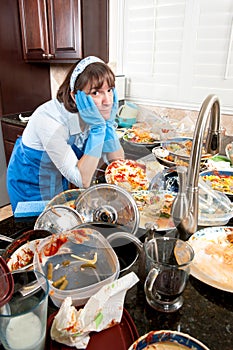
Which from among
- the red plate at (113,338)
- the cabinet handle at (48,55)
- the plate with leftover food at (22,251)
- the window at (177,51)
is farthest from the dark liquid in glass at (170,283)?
the cabinet handle at (48,55)

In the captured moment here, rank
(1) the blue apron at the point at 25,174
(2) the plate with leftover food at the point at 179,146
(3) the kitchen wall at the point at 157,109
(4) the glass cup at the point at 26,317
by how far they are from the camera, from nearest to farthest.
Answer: (4) the glass cup at the point at 26,317 → (1) the blue apron at the point at 25,174 → (2) the plate with leftover food at the point at 179,146 → (3) the kitchen wall at the point at 157,109

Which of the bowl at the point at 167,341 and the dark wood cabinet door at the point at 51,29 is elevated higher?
the dark wood cabinet door at the point at 51,29

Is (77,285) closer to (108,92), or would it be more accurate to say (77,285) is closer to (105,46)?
(108,92)

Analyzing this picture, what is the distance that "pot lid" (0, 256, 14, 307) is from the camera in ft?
1.50

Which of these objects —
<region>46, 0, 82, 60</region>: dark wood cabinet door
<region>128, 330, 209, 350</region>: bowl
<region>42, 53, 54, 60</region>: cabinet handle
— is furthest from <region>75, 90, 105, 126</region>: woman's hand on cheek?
<region>42, 53, 54, 60</region>: cabinet handle

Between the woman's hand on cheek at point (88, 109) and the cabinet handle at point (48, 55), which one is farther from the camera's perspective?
the cabinet handle at point (48, 55)

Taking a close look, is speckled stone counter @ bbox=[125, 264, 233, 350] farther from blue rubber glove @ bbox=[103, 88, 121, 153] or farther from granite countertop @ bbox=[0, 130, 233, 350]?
blue rubber glove @ bbox=[103, 88, 121, 153]

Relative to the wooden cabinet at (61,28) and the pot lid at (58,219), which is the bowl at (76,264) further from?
the wooden cabinet at (61,28)

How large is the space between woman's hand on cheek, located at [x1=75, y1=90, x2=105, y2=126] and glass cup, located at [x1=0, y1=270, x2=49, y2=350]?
672 millimetres

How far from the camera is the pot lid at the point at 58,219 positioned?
0.79 meters

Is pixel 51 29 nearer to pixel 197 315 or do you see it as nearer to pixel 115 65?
pixel 115 65

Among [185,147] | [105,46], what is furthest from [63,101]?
[105,46]

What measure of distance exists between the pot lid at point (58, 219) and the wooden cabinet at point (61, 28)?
1763 mm

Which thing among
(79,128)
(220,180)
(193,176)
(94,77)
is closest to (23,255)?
(193,176)
